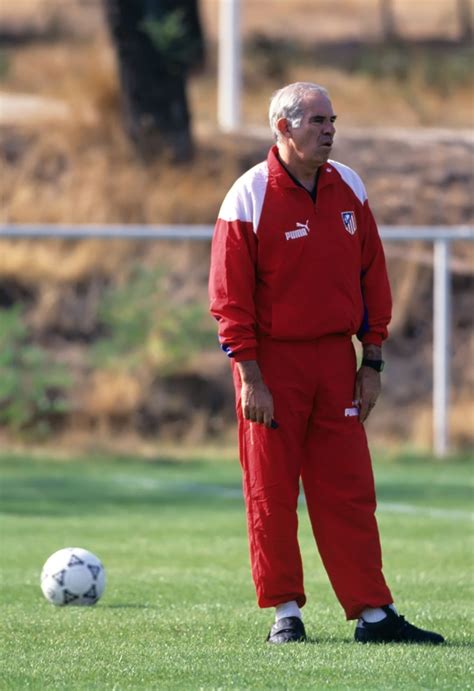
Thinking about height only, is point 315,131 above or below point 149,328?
below

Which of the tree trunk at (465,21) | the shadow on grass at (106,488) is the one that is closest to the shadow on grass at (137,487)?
the shadow on grass at (106,488)

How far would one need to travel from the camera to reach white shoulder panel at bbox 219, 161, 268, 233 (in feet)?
23.3

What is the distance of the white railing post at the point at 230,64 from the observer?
22.5 meters

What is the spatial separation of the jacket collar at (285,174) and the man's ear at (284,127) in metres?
0.11

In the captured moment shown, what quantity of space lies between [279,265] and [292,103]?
25.9 inches

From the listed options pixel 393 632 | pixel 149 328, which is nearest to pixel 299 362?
pixel 393 632

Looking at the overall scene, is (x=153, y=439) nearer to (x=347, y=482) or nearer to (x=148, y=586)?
(x=148, y=586)

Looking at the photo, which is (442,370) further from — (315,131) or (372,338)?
(315,131)

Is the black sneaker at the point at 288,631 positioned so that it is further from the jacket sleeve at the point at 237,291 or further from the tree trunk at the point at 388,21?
the tree trunk at the point at 388,21

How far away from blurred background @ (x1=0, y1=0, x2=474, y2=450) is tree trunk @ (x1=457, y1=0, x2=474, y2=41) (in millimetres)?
6174

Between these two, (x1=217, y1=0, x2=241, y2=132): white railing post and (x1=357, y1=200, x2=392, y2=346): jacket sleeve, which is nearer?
(x1=357, y1=200, x2=392, y2=346): jacket sleeve

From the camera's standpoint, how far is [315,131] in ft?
23.2

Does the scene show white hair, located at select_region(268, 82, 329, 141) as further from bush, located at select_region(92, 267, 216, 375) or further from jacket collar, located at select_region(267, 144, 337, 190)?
bush, located at select_region(92, 267, 216, 375)

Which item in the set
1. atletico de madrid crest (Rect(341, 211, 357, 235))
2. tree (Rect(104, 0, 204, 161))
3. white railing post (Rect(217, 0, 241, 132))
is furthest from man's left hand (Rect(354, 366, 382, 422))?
white railing post (Rect(217, 0, 241, 132))
